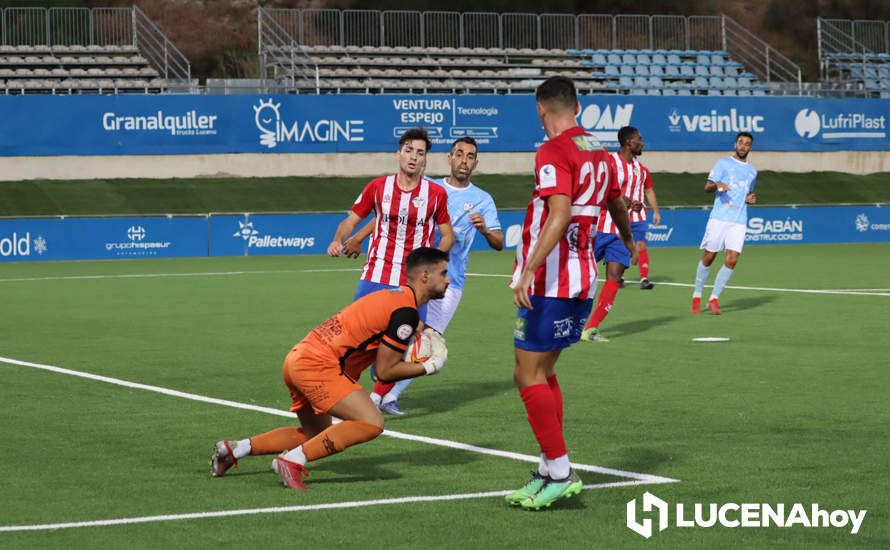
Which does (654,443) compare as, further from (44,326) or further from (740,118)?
(740,118)

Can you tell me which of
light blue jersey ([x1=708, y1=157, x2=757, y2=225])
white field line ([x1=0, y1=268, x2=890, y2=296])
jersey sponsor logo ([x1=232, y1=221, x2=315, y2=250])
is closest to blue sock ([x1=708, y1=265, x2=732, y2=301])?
light blue jersey ([x1=708, y1=157, x2=757, y2=225])

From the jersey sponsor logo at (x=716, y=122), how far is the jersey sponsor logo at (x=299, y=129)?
10.9 m

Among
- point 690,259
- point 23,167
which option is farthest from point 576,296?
point 23,167

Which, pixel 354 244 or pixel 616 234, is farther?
pixel 616 234

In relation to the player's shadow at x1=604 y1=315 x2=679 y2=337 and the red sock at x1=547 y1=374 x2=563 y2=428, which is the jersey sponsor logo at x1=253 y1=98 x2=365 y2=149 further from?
the red sock at x1=547 y1=374 x2=563 y2=428

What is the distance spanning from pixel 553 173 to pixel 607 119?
3893 cm

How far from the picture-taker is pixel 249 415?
35.1ft

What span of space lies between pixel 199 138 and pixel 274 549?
36786 millimetres

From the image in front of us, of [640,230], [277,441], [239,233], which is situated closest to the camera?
[277,441]

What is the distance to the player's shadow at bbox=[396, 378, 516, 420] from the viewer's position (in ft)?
36.7

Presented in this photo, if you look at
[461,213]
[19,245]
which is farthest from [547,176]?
[19,245]

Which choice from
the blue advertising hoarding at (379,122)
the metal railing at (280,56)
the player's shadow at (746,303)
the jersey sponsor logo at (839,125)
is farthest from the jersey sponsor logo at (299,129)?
the player's shadow at (746,303)

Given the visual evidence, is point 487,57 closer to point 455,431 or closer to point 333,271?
point 333,271

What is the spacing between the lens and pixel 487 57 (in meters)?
48.3
